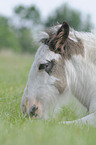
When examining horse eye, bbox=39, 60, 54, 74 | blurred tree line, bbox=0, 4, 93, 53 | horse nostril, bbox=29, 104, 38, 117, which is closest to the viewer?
horse nostril, bbox=29, 104, 38, 117

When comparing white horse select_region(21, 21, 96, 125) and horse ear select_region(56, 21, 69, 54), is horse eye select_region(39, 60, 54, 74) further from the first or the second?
horse ear select_region(56, 21, 69, 54)

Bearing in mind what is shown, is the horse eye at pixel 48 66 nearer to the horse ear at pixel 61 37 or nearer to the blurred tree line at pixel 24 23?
the horse ear at pixel 61 37

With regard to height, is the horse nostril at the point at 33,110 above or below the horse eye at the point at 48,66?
below

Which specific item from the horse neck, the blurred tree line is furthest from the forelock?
the blurred tree line

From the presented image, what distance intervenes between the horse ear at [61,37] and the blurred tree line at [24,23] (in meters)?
20.1

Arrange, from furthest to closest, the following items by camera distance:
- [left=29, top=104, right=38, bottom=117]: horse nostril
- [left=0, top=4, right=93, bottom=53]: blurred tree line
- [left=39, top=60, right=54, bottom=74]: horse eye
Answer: [left=0, top=4, right=93, bottom=53]: blurred tree line < [left=39, top=60, right=54, bottom=74]: horse eye < [left=29, top=104, right=38, bottom=117]: horse nostril

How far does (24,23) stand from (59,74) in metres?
Answer: 62.4

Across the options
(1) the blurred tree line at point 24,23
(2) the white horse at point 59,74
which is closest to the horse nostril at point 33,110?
(2) the white horse at point 59,74

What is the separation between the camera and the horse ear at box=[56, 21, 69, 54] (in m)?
3.39

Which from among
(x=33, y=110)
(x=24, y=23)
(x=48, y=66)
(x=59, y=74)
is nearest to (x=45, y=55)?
(x=48, y=66)

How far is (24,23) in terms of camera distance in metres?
63.9

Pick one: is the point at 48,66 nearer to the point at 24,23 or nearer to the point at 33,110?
the point at 33,110

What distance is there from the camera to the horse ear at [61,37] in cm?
339

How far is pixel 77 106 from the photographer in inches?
147
